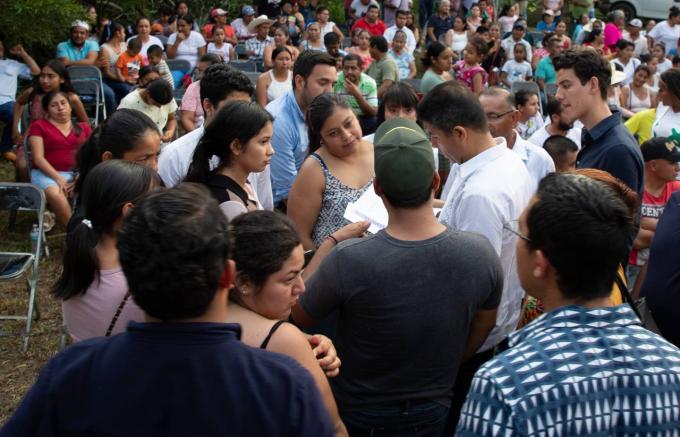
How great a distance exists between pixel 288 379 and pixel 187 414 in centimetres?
20

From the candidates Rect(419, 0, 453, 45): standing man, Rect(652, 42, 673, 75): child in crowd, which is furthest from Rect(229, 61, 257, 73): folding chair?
Rect(652, 42, 673, 75): child in crowd

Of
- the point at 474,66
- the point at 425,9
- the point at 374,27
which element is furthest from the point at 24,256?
the point at 425,9

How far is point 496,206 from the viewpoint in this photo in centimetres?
260

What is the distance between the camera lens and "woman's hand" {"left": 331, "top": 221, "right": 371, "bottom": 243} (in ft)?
9.32

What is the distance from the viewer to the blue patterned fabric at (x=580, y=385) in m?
1.46

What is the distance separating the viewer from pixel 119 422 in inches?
54.7

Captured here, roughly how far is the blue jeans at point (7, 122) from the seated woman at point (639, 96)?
838 cm

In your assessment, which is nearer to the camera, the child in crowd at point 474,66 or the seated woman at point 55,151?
the seated woman at point 55,151

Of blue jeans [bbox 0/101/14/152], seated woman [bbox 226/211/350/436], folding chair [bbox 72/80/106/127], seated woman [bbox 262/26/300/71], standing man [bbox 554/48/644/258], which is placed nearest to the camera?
seated woman [bbox 226/211/350/436]

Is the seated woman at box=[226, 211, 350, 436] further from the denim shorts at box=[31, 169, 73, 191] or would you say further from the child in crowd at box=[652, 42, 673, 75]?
the child in crowd at box=[652, 42, 673, 75]

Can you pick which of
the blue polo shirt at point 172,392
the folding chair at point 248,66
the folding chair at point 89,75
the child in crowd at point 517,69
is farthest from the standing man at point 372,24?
the blue polo shirt at point 172,392

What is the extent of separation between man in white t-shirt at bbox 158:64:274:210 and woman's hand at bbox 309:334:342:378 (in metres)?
1.66

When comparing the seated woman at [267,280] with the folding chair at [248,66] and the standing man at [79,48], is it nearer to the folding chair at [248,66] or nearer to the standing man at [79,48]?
the standing man at [79,48]

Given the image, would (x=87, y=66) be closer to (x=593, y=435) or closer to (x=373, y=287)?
(x=373, y=287)
